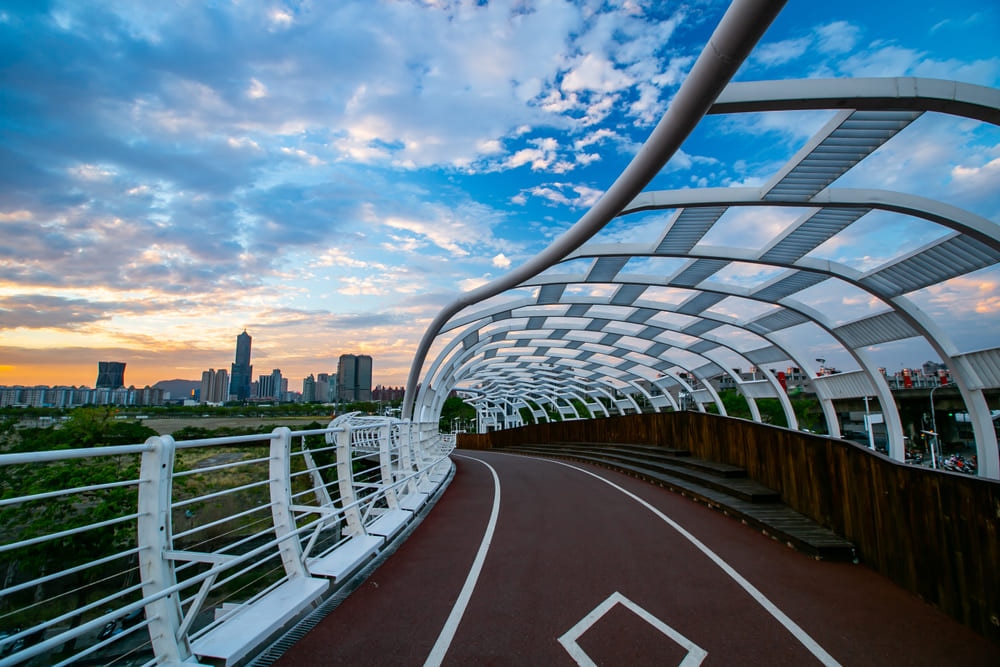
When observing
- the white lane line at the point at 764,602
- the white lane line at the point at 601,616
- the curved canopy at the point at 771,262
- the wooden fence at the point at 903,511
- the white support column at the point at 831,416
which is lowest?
the white lane line at the point at 764,602

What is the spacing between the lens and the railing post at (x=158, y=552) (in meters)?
3.20

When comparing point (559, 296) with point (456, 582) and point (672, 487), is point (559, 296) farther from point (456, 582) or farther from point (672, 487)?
point (456, 582)

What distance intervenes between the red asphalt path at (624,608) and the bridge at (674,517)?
3 centimetres

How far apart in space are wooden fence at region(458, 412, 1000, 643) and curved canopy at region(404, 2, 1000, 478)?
14.9 ft

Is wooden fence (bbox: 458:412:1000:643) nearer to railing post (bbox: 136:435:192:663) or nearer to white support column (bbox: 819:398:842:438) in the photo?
railing post (bbox: 136:435:192:663)

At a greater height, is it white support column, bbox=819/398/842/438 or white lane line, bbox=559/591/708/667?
white support column, bbox=819/398/842/438

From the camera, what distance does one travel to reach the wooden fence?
169 inches

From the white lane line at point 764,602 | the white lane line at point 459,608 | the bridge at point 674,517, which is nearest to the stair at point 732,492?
the bridge at point 674,517

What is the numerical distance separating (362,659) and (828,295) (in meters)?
A: 17.7

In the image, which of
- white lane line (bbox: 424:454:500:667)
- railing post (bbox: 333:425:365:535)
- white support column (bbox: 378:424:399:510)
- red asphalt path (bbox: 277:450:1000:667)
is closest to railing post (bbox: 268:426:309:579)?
red asphalt path (bbox: 277:450:1000:667)

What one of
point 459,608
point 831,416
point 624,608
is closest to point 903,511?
point 624,608

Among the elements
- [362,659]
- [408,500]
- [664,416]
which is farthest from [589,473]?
[362,659]

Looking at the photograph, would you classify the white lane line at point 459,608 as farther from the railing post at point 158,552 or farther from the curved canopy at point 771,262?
the curved canopy at point 771,262

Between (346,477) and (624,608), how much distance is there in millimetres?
3446
